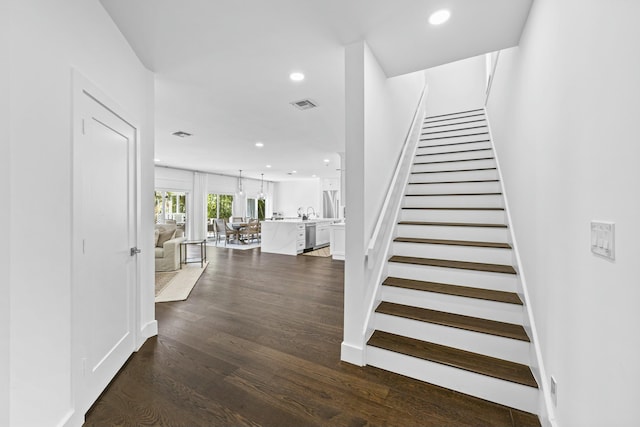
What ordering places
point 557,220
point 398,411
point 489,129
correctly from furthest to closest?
point 489,129, point 398,411, point 557,220

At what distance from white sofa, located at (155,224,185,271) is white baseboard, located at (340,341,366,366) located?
15.2 ft

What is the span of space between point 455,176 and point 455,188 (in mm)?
236

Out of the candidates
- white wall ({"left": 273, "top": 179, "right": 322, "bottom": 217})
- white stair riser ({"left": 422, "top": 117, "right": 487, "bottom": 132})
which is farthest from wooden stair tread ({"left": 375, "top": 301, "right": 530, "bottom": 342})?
white wall ({"left": 273, "top": 179, "right": 322, "bottom": 217})

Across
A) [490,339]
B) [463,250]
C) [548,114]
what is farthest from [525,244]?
[548,114]

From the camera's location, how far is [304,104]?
3.62m

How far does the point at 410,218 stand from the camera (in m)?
3.19

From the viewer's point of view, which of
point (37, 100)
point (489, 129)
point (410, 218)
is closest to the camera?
point (37, 100)

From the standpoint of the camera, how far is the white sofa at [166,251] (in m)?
5.46

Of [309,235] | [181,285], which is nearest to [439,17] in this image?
[181,285]

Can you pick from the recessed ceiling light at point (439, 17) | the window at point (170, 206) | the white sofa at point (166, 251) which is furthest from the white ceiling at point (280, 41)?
the window at point (170, 206)

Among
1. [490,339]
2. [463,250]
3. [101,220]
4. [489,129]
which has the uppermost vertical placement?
[489,129]

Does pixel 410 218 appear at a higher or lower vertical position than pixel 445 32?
lower

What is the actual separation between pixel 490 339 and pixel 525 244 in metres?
0.76

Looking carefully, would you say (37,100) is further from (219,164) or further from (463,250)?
(219,164)
